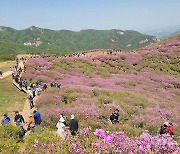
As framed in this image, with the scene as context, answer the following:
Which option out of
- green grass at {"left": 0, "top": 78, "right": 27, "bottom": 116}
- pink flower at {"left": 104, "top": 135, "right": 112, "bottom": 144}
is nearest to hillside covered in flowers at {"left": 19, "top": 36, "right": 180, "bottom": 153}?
pink flower at {"left": 104, "top": 135, "right": 112, "bottom": 144}

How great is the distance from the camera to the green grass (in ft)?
97.1

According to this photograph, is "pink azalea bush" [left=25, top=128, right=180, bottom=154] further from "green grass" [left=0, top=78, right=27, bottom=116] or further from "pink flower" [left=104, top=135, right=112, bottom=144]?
"green grass" [left=0, top=78, right=27, bottom=116]

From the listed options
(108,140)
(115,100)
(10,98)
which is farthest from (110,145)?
(10,98)

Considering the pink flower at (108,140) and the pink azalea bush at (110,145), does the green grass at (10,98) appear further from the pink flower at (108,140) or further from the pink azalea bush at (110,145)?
the pink flower at (108,140)

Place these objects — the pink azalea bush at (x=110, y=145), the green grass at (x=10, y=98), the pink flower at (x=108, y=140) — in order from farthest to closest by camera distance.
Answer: the green grass at (x=10, y=98)
the pink flower at (x=108, y=140)
the pink azalea bush at (x=110, y=145)

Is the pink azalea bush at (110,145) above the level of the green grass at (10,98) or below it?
above

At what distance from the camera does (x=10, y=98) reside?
3484cm

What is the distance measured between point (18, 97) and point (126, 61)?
36.0 m

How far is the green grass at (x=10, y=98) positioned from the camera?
2961cm

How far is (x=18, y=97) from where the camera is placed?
116 feet

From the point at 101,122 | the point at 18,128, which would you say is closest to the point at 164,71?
the point at 101,122

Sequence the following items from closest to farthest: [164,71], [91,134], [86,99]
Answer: [91,134], [86,99], [164,71]

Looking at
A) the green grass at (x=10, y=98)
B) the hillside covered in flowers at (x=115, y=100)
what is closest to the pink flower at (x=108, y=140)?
the hillside covered in flowers at (x=115, y=100)

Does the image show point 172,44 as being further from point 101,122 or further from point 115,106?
point 101,122
